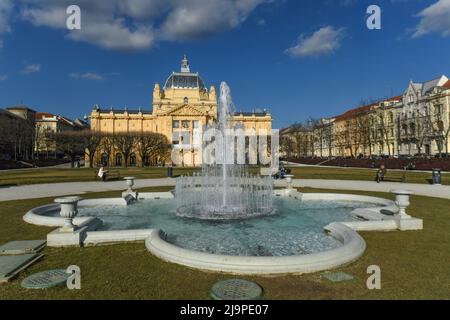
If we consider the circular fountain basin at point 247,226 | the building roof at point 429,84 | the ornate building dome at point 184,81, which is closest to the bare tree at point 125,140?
the ornate building dome at point 184,81

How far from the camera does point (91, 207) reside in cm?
1470

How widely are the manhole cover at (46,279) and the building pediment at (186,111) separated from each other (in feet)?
259

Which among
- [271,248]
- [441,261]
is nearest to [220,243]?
[271,248]

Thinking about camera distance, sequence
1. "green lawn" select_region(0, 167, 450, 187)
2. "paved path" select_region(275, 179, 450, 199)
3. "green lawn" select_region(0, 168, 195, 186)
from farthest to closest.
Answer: "green lawn" select_region(0, 168, 195, 186) → "green lawn" select_region(0, 167, 450, 187) → "paved path" select_region(275, 179, 450, 199)

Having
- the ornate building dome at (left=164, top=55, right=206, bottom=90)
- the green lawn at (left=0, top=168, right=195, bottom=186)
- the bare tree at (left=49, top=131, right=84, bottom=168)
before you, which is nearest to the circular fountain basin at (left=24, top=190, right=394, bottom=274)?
the green lawn at (left=0, top=168, right=195, bottom=186)

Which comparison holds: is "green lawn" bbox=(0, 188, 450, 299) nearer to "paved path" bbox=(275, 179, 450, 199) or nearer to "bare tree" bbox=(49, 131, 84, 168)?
"paved path" bbox=(275, 179, 450, 199)

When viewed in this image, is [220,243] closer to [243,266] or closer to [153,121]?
[243,266]

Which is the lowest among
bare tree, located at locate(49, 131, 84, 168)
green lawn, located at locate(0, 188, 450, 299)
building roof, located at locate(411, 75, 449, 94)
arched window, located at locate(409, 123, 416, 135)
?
green lawn, located at locate(0, 188, 450, 299)

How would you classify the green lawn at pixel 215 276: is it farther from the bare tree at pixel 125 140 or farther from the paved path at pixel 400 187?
the bare tree at pixel 125 140

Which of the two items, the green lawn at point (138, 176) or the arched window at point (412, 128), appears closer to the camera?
the green lawn at point (138, 176)

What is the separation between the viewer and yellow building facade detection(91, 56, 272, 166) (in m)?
82.8

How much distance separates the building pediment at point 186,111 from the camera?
82875 millimetres

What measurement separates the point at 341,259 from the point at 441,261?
240 cm

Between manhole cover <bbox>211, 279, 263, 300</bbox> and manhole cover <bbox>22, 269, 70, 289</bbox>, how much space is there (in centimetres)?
301
